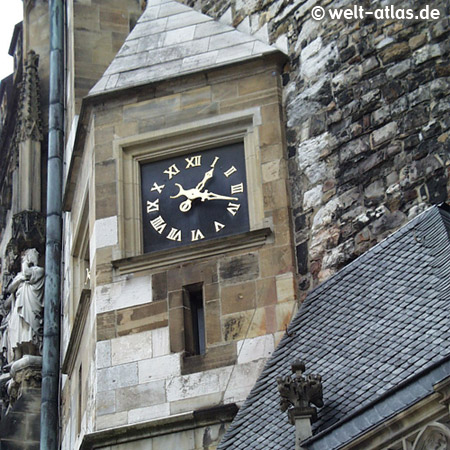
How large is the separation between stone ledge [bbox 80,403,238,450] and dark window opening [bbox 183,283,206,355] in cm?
79

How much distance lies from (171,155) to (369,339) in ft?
13.5

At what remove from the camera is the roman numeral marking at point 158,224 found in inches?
625

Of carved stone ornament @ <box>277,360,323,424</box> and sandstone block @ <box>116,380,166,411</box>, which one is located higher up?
sandstone block @ <box>116,380,166,411</box>

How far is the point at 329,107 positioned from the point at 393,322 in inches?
135

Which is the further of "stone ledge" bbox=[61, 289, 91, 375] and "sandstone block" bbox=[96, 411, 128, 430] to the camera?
"stone ledge" bbox=[61, 289, 91, 375]

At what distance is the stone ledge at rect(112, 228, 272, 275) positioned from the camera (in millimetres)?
15250

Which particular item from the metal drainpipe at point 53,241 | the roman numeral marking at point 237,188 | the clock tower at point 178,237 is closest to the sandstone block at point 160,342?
the clock tower at point 178,237

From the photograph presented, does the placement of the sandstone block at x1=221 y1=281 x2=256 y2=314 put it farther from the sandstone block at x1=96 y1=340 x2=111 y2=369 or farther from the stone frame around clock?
the sandstone block at x1=96 y1=340 x2=111 y2=369

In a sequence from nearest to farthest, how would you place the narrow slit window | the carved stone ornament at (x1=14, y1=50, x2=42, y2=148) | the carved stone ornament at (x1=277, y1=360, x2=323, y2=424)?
1. the carved stone ornament at (x1=277, y1=360, x2=323, y2=424)
2. the narrow slit window
3. the carved stone ornament at (x1=14, y1=50, x2=42, y2=148)

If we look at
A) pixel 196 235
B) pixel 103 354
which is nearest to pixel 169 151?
pixel 196 235

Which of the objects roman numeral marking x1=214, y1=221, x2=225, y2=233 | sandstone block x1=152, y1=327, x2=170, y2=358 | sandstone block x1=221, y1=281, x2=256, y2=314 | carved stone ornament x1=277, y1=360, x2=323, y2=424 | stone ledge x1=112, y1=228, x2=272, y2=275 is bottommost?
carved stone ornament x1=277, y1=360, x2=323, y2=424

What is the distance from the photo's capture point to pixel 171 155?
16344 millimetres

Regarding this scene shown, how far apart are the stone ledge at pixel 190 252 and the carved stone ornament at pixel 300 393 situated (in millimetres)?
3237

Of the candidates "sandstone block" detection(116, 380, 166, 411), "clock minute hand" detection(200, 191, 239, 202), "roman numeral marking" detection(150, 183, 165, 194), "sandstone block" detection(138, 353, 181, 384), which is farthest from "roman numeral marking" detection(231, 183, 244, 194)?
"sandstone block" detection(116, 380, 166, 411)
